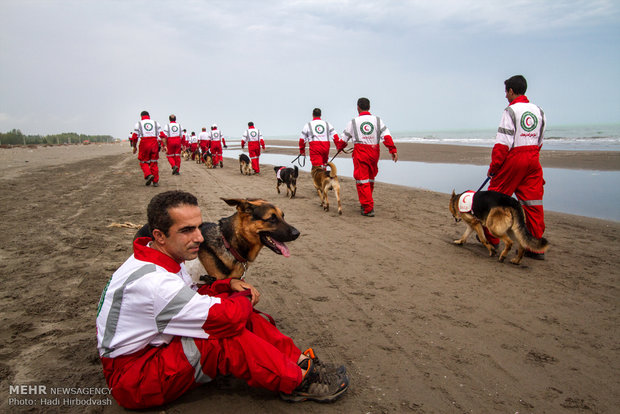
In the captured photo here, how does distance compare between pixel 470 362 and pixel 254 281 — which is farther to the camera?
pixel 254 281

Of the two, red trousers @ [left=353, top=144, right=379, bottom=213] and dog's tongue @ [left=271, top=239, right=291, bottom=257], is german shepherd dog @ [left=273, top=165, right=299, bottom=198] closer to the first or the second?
red trousers @ [left=353, top=144, right=379, bottom=213]

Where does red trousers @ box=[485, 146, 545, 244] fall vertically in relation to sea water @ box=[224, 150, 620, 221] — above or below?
above

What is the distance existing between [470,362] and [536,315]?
1.27 metres

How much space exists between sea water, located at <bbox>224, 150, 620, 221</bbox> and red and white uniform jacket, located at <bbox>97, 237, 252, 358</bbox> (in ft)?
27.0

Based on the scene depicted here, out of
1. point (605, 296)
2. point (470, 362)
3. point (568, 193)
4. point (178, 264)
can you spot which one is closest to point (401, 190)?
point (568, 193)

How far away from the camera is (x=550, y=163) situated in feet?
49.5

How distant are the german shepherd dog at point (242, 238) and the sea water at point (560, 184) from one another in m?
7.37

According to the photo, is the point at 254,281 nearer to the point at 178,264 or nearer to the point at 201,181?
the point at 178,264

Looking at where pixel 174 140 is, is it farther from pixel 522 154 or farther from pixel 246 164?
pixel 522 154

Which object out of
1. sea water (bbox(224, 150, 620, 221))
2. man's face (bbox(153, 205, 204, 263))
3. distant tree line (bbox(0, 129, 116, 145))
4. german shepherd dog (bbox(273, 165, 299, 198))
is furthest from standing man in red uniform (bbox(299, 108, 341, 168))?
distant tree line (bbox(0, 129, 116, 145))

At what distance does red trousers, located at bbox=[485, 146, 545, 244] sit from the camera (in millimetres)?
4906

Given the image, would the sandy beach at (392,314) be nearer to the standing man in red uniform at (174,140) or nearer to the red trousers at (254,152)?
the standing man in red uniform at (174,140)

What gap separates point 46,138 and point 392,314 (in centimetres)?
7614

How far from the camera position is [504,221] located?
475cm
